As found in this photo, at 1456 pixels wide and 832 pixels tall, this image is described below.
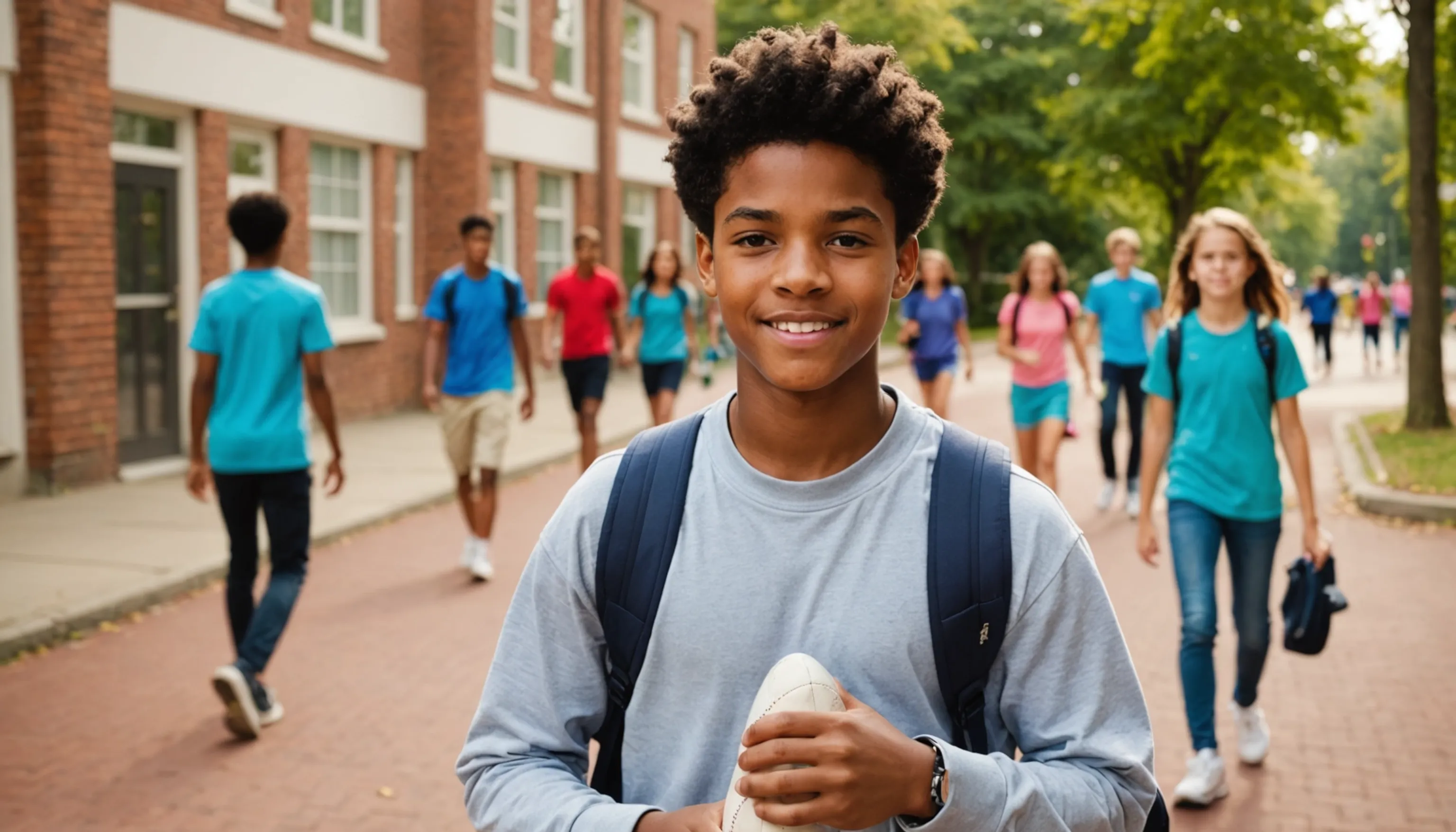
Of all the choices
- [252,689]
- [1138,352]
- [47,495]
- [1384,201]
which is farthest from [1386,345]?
[1384,201]

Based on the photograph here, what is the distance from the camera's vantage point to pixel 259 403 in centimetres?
620

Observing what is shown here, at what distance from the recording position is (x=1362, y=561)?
389 inches

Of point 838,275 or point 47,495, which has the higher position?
point 838,275

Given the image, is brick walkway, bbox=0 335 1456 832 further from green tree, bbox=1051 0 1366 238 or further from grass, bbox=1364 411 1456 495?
green tree, bbox=1051 0 1366 238

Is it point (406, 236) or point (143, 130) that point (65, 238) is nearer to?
point (143, 130)

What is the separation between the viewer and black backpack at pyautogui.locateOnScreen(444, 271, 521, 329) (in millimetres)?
9219

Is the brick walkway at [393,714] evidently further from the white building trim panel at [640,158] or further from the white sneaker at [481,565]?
the white building trim panel at [640,158]

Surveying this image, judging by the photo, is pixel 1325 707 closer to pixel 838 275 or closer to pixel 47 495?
pixel 838 275

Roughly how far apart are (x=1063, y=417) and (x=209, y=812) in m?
6.59

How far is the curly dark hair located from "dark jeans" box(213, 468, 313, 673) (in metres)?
4.58

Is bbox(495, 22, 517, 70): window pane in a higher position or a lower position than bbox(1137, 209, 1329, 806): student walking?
higher

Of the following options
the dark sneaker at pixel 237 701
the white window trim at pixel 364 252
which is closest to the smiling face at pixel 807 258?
the dark sneaker at pixel 237 701

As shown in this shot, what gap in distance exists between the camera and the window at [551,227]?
24078mm

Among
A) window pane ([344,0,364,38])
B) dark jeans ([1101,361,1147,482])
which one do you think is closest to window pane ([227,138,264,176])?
window pane ([344,0,364,38])
